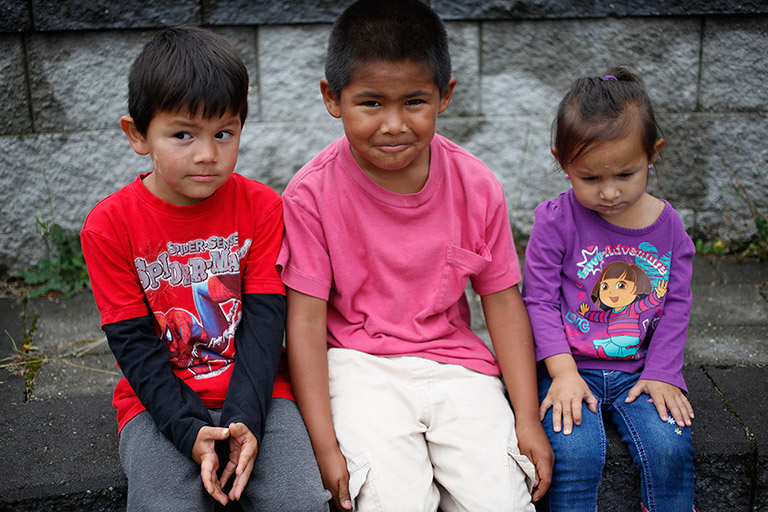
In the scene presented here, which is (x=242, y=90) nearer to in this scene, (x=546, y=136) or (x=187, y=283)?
(x=187, y=283)

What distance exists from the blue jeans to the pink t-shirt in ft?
1.03

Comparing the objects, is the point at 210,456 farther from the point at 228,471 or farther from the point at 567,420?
the point at 567,420

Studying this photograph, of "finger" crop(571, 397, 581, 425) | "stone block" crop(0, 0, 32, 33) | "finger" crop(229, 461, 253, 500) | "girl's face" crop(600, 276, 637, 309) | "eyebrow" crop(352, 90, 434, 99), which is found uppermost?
"stone block" crop(0, 0, 32, 33)

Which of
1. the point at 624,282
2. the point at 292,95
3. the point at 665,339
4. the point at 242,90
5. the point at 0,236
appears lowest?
the point at 0,236

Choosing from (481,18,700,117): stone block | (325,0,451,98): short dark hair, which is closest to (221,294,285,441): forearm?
(325,0,451,98): short dark hair

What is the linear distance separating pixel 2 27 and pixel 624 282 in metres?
2.72

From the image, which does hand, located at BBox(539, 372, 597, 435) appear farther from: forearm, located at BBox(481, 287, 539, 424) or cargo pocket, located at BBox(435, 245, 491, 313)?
cargo pocket, located at BBox(435, 245, 491, 313)

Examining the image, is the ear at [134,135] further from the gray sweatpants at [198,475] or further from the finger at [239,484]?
the finger at [239,484]

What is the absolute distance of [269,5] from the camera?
3.03 metres

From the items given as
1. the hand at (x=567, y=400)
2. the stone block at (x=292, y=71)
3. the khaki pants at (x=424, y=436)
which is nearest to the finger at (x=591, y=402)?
the hand at (x=567, y=400)

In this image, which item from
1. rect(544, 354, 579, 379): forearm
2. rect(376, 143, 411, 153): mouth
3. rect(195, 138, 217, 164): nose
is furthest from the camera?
rect(544, 354, 579, 379): forearm

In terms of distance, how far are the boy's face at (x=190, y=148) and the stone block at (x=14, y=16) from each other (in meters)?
1.59

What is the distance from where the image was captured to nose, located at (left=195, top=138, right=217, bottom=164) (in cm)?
170

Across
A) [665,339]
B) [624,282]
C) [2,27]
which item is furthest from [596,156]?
[2,27]
